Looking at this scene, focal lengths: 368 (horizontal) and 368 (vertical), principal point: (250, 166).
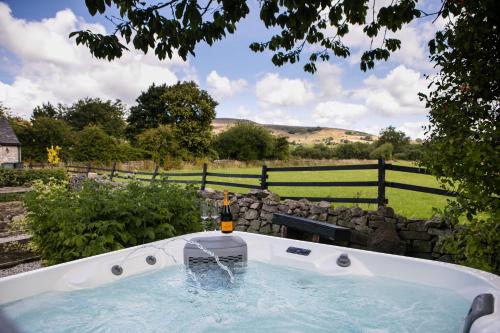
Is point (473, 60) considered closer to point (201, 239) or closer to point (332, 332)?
point (332, 332)

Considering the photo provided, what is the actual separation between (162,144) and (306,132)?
458 inches

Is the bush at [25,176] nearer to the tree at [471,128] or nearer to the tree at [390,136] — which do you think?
the tree at [471,128]

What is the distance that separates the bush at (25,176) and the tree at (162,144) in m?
8.06

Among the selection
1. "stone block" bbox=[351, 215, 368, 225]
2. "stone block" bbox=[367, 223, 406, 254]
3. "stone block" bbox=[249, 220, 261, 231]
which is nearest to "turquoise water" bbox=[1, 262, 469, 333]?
"stone block" bbox=[367, 223, 406, 254]

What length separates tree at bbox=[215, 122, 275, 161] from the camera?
2494 cm

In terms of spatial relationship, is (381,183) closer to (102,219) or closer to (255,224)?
(255,224)

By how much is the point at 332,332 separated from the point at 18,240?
4.56m

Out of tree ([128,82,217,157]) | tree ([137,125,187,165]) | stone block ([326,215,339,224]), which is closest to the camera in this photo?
stone block ([326,215,339,224])

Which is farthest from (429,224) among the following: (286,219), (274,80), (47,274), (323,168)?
(274,80)

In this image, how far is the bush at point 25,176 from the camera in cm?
1402

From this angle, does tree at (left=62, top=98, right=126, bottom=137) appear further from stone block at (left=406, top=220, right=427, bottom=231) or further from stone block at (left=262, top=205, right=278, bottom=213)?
stone block at (left=406, top=220, right=427, bottom=231)

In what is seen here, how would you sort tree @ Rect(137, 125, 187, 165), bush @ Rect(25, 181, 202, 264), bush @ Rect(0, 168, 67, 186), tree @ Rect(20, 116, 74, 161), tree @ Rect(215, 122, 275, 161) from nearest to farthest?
bush @ Rect(25, 181, 202, 264)
bush @ Rect(0, 168, 67, 186)
tree @ Rect(137, 125, 187, 165)
tree @ Rect(20, 116, 74, 161)
tree @ Rect(215, 122, 275, 161)

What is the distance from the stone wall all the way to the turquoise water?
1120 millimetres

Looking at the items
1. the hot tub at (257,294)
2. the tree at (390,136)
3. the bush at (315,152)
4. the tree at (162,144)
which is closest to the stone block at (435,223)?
the hot tub at (257,294)
